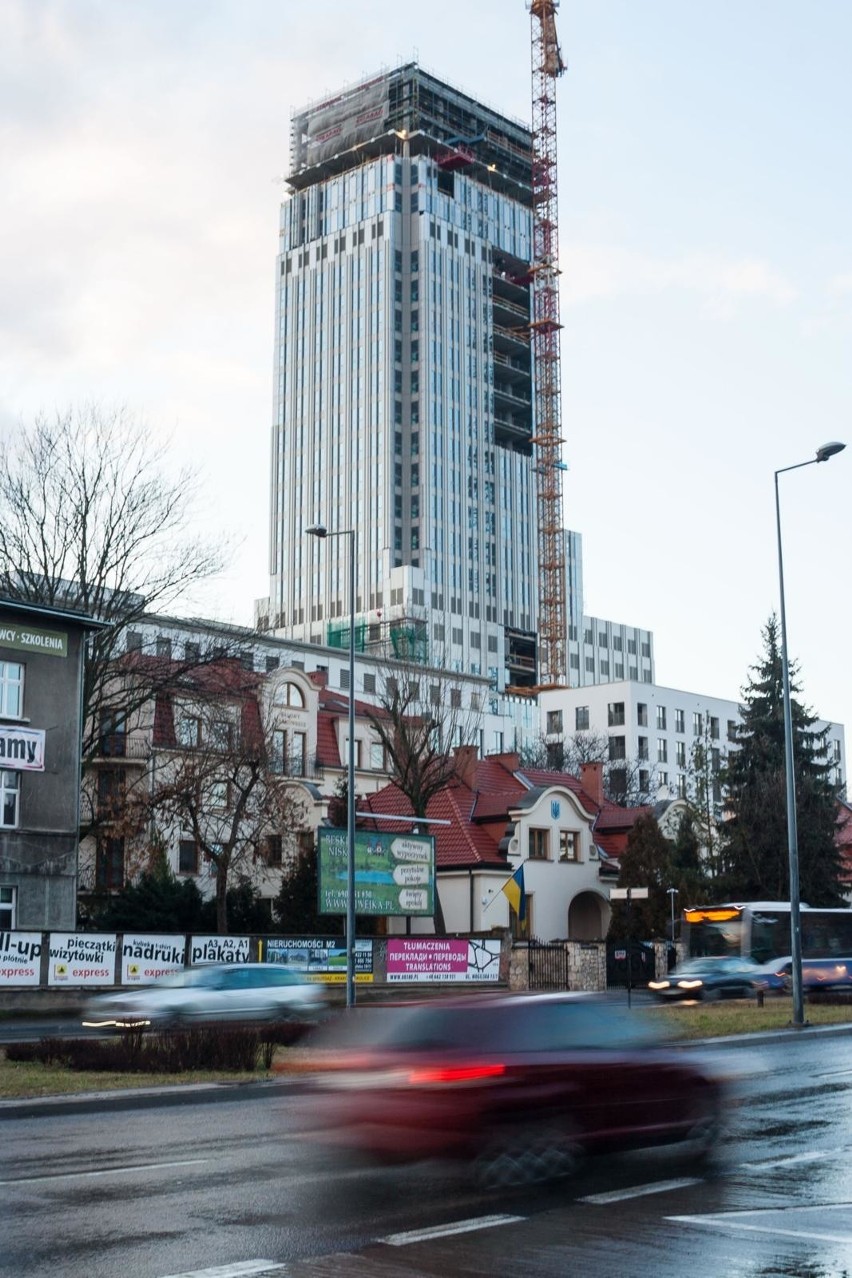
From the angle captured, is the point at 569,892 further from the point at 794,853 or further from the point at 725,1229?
the point at 725,1229

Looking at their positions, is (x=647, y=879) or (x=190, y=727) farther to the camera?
(x=647, y=879)

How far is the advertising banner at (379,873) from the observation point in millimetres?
40156

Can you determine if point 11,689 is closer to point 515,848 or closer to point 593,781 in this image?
point 515,848

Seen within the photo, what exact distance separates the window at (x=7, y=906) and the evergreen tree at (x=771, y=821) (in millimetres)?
31666

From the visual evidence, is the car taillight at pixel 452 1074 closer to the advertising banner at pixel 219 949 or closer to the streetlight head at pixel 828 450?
the streetlight head at pixel 828 450

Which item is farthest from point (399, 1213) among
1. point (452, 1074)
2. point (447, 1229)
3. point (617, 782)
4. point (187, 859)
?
point (617, 782)

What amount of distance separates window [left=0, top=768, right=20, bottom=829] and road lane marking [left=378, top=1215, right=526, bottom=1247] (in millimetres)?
35945

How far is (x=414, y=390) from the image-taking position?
157 meters

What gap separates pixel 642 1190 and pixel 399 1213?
186 cm

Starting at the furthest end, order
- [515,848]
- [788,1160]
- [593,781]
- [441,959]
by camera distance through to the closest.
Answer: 1. [593,781]
2. [515,848]
3. [441,959]
4. [788,1160]

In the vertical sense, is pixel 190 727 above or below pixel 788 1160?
above

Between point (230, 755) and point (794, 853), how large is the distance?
23.6 metres

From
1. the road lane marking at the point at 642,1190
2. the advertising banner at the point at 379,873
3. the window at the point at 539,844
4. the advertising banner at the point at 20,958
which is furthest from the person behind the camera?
the window at the point at 539,844

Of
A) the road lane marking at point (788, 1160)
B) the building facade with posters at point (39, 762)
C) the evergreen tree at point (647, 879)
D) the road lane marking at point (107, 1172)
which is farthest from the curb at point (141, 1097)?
the evergreen tree at point (647, 879)
